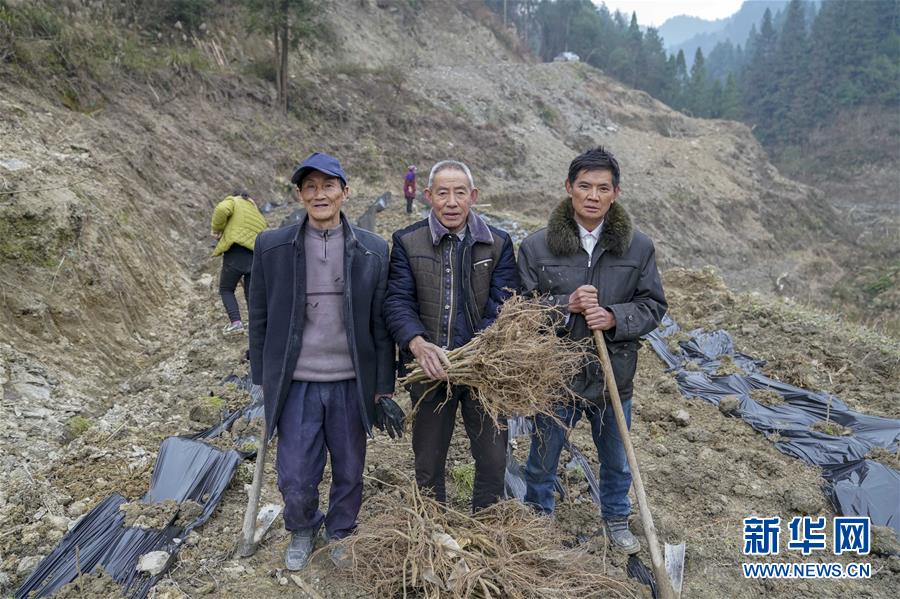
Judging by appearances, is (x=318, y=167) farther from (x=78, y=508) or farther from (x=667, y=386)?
(x=667, y=386)

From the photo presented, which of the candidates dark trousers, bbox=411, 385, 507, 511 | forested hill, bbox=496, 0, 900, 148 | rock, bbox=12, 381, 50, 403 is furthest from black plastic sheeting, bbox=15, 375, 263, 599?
forested hill, bbox=496, 0, 900, 148

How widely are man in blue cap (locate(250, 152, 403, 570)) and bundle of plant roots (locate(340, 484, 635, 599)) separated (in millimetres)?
286

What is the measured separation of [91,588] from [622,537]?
8.21 feet

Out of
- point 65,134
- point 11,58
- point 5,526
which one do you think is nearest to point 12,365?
point 5,526

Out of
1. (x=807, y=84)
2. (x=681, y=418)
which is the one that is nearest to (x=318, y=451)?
(x=681, y=418)

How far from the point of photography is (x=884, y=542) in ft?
9.12

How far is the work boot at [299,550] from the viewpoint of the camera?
239 cm

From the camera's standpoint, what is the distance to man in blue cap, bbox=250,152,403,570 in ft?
7.49

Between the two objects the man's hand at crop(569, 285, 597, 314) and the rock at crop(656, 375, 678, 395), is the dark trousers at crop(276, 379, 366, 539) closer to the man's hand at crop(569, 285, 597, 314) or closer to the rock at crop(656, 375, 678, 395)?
the man's hand at crop(569, 285, 597, 314)

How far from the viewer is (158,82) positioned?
10.6 m

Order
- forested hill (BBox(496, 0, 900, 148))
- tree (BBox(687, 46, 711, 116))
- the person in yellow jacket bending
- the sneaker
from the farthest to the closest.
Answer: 1. tree (BBox(687, 46, 711, 116))
2. forested hill (BBox(496, 0, 900, 148))
3. the sneaker
4. the person in yellow jacket bending

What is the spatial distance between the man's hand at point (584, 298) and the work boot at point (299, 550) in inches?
65.4

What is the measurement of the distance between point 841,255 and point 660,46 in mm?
46767

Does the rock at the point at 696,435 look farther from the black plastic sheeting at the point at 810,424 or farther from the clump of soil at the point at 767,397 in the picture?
the clump of soil at the point at 767,397
